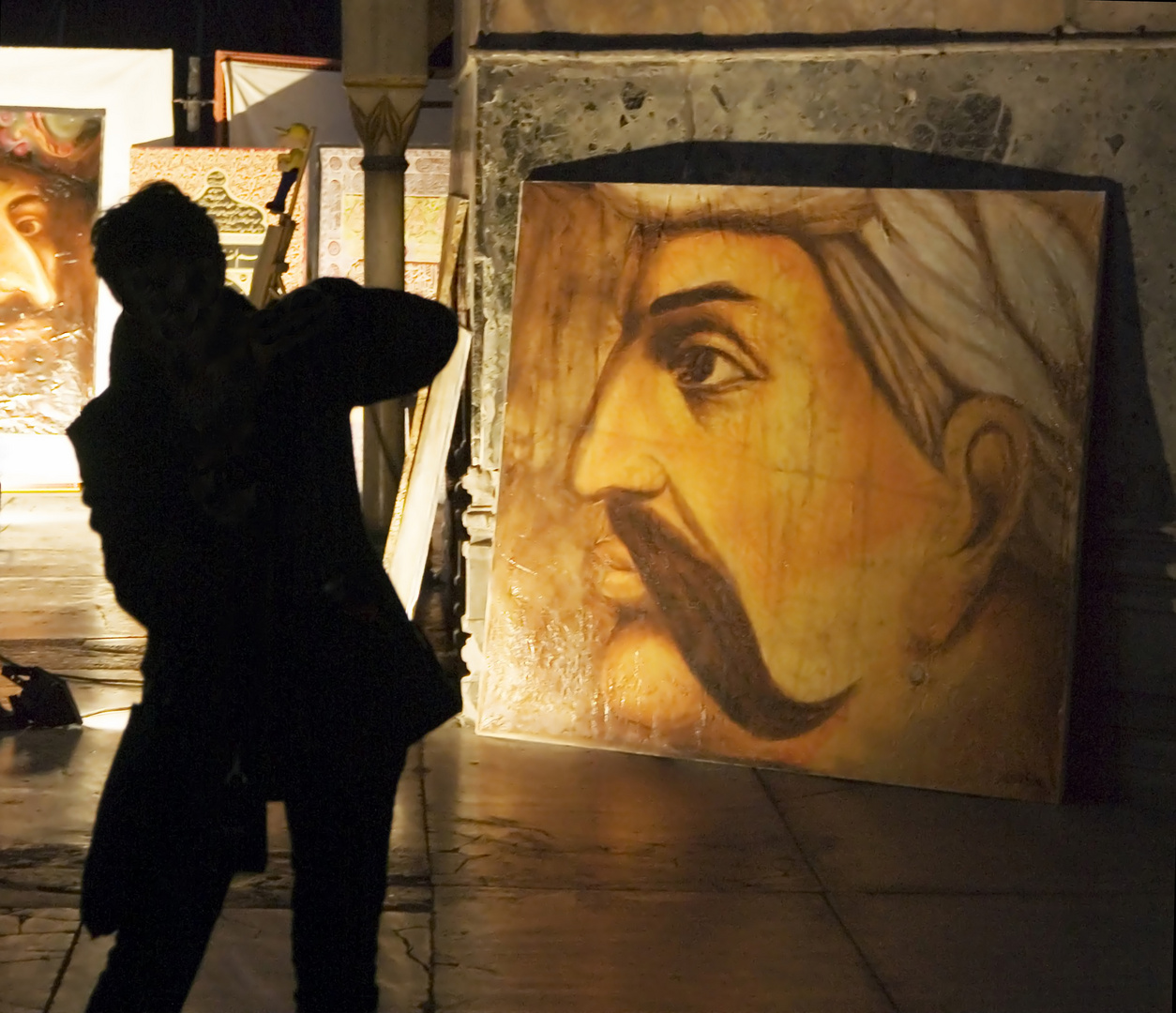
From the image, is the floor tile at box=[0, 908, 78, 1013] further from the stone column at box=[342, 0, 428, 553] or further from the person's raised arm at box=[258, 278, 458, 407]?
the stone column at box=[342, 0, 428, 553]

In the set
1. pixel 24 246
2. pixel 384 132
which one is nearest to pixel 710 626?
pixel 384 132

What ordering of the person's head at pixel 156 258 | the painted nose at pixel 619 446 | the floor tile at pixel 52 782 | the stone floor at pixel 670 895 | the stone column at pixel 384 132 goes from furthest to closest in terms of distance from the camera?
the stone column at pixel 384 132 < the painted nose at pixel 619 446 < the floor tile at pixel 52 782 < the stone floor at pixel 670 895 < the person's head at pixel 156 258

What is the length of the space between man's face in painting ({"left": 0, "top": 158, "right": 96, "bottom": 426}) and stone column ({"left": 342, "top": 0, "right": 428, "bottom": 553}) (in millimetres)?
5536

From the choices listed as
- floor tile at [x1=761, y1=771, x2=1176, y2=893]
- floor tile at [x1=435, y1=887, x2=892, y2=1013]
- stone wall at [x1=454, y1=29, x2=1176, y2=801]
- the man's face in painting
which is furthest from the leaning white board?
the man's face in painting

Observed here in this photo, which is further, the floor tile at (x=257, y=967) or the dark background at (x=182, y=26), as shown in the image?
the dark background at (x=182, y=26)

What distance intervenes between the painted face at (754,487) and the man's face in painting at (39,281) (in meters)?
7.40

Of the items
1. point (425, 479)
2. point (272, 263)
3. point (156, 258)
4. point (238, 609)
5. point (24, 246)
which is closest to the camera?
point (156, 258)

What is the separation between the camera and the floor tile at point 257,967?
3477mm

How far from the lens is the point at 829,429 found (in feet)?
16.9

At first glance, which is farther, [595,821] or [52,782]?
[52,782]

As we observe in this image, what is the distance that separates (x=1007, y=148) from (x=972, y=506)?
3.93 feet

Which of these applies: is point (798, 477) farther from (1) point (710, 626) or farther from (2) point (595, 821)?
(2) point (595, 821)

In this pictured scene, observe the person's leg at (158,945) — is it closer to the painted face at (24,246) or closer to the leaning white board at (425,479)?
the leaning white board at (425,479)

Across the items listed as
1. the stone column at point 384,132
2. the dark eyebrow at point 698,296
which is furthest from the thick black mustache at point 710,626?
the stone column at point 384,132
